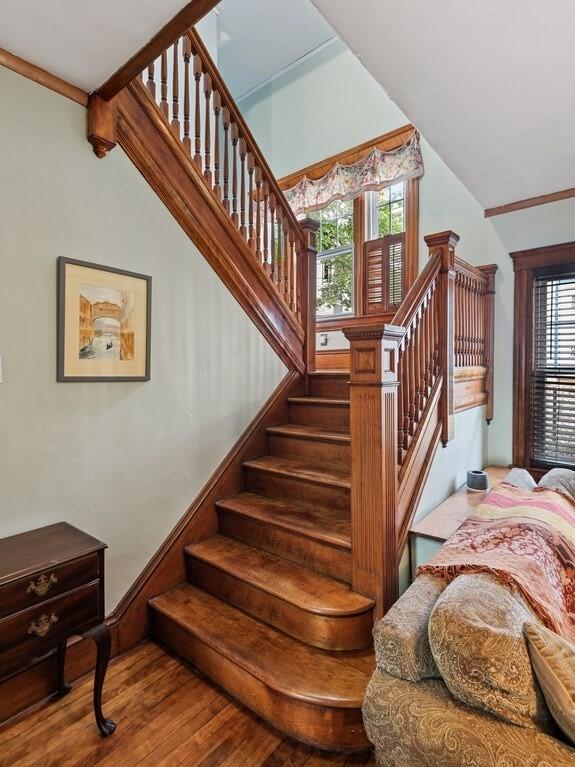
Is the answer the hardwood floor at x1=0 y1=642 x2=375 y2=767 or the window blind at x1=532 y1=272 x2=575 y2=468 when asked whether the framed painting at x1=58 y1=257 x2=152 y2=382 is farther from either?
the window blind at x1=532 y1=272 x2=575 y2=468

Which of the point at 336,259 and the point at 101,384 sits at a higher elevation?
the point at 336,259

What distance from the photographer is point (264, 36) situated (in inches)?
177

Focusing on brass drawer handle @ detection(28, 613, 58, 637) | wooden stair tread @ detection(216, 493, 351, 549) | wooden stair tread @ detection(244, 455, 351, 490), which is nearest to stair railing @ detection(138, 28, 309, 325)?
wooden stair tread @ detection(244, 455, 351, 490)

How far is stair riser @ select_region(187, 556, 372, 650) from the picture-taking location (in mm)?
1806

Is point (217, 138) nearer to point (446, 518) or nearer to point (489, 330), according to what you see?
point (489, 330)

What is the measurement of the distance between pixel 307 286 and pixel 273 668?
2563 millimetres

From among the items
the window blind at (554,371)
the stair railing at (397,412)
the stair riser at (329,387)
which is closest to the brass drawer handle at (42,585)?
the stair railing at (397,412)

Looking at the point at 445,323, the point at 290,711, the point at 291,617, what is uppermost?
the point at 445,323

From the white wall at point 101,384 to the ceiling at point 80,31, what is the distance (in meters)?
0.15

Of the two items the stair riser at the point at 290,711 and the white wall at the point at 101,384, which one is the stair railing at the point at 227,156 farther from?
the stair riser at the point at 290,711

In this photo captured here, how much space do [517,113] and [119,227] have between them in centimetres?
197

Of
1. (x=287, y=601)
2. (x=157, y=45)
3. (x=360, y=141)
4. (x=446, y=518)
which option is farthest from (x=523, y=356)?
(x=157, y=45)

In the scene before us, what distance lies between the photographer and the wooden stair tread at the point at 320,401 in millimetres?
2893

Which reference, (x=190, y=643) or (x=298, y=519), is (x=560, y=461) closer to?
(x=298, y=519)
